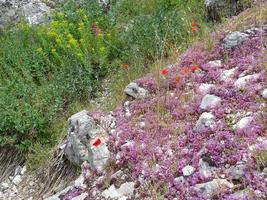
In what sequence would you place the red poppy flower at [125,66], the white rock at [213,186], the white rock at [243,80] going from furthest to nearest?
the red poppy flower at [125,66] → the white rock at [243,80] → the white rock at [213,186]

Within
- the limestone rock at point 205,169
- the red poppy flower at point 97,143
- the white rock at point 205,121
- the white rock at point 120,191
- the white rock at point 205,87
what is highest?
the white rock at point 205,87

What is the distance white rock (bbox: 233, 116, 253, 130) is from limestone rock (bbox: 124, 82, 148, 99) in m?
1.67

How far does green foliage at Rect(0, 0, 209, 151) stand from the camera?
7168mm

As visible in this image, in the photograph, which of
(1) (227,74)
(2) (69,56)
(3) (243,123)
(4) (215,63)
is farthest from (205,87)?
(2) (69,56)

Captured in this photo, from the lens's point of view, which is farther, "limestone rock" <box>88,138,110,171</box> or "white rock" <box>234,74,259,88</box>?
"white rock" <box>234,74,259,88</box>

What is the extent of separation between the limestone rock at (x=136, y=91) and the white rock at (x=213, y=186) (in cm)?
214

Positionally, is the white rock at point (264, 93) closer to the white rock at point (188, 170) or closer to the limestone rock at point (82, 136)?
the white rock at point (188, 170)

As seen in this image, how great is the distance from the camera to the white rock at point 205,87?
18.8 feet

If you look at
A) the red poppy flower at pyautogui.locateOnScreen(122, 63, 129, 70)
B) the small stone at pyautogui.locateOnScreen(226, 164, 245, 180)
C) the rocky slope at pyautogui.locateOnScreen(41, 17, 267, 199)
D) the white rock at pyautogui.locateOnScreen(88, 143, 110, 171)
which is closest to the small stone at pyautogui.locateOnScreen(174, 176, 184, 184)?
the rocky slope at pyautogui.locateOnScreen(41, 17, 267, 199)

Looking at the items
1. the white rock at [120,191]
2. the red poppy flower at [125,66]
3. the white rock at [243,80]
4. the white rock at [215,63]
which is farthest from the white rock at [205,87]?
the red poppy flower at [125,66]

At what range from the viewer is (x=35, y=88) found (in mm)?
7672

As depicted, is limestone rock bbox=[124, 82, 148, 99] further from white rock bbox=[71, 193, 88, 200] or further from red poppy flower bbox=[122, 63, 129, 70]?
white rock bbox=[71, 193, 88, 200]

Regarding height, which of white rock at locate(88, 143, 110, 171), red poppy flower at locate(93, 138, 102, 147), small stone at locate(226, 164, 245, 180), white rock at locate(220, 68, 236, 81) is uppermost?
white rock at locate(220, 68, 236, 81)

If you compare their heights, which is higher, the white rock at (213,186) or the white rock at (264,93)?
the white rock at (264,93)
